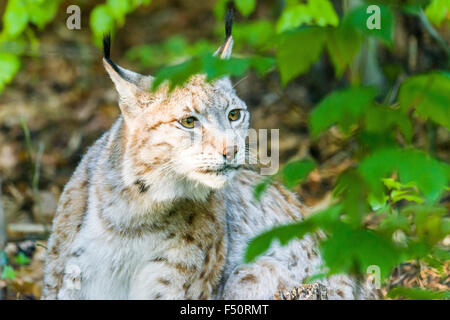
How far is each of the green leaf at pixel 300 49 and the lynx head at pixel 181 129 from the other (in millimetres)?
1670

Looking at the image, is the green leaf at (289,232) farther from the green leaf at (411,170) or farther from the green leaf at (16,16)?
the green leaf at (16,16)

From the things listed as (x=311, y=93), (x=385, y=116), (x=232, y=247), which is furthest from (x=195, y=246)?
(x=311, y=93)

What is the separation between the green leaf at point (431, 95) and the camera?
5.37 feet

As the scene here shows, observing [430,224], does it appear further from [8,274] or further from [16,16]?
[16,16]

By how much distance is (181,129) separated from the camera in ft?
12.0

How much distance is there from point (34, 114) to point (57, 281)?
471 centimetres

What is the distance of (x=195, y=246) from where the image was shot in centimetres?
388

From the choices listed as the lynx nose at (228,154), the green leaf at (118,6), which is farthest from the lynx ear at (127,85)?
the green leaf at (118,6)

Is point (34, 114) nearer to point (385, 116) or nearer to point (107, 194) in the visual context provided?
point (107, 194)

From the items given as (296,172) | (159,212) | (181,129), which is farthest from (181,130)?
(296,172)

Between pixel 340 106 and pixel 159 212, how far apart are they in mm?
2282

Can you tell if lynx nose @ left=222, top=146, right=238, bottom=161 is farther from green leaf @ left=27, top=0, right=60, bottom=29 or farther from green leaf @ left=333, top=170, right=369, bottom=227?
green leaf @ left=27, top=0, right=60, bottom=29

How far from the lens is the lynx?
3678 mm
